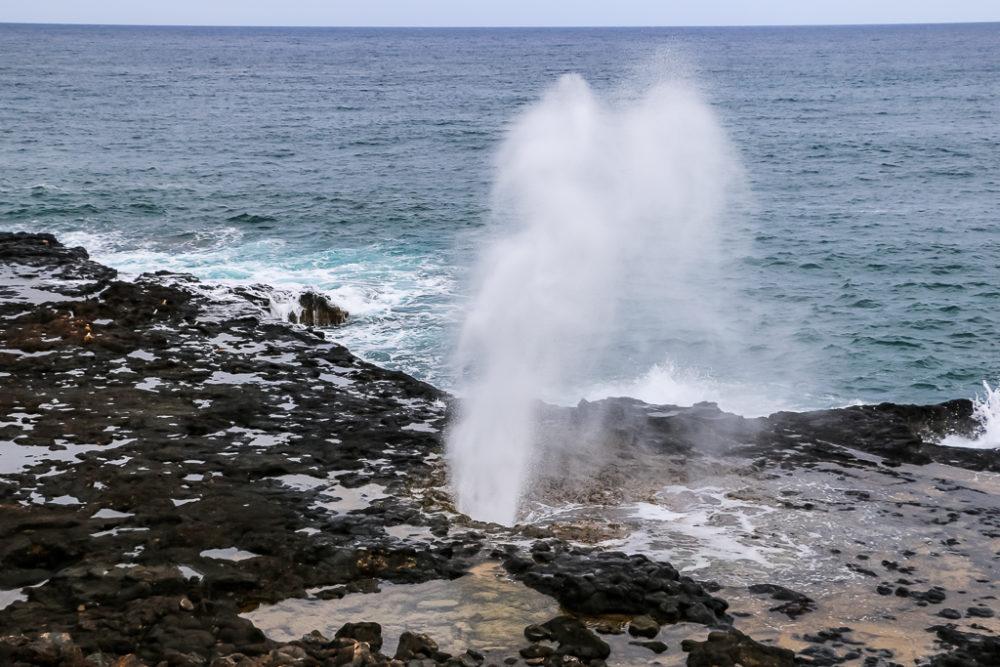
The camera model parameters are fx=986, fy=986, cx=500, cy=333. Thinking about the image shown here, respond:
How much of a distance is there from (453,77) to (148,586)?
95.5 meters

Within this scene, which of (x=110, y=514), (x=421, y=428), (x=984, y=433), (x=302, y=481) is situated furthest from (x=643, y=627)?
(x=984, y=433)

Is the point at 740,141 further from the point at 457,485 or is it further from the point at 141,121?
the point at 457,485

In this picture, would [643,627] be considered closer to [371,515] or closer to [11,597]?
[371,515]

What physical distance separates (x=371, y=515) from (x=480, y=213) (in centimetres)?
2506

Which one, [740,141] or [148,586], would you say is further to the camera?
[740,141]

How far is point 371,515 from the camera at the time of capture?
12.2 m

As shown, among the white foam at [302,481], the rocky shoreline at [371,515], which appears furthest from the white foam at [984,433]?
the white foam at [302,481]

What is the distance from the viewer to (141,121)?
2346 inches

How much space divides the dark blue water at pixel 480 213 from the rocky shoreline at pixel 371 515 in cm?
532

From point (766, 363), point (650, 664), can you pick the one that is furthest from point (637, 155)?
point (650, 664)

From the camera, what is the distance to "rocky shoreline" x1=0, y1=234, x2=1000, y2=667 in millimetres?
9695

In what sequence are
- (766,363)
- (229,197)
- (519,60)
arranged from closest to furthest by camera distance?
(766,363) < (229,197) < (519,60)

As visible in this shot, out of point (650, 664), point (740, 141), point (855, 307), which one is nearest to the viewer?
point (650, 664)

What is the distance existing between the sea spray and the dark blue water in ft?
3.28
